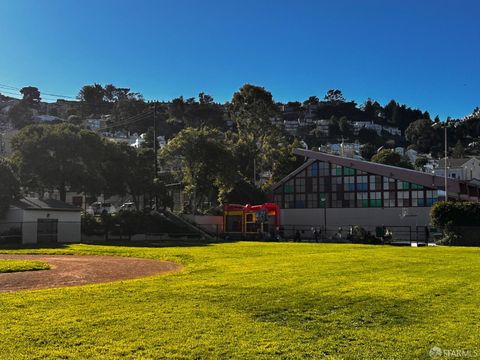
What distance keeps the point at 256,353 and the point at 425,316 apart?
4.11 meters

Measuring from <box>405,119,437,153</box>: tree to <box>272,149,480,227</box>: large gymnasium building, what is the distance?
365ft

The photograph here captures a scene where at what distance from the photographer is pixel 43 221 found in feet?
147

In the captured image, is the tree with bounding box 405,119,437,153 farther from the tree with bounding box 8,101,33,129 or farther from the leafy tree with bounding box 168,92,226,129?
the tree with bounding box 8,101,33,129

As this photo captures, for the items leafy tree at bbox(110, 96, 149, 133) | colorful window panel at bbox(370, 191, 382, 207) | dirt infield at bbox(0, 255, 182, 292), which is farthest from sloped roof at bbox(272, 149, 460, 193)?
leafy tree at bbox(110, 96, 149, 133)

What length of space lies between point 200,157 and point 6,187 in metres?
20.9

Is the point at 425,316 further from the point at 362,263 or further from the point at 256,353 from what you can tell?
the point at 362,263

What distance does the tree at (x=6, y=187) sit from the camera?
→ 144 feet

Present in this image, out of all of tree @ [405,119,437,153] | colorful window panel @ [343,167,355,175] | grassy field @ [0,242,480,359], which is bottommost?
grassy field @ [0,242,480,359]

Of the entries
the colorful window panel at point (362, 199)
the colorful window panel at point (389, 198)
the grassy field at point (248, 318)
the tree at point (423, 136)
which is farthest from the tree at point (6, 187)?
the tree at point (423, 136)

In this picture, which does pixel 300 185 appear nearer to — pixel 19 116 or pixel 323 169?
pixel 323 169

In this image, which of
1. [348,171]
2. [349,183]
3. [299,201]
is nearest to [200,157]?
[299,201]

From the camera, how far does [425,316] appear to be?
9.78 m

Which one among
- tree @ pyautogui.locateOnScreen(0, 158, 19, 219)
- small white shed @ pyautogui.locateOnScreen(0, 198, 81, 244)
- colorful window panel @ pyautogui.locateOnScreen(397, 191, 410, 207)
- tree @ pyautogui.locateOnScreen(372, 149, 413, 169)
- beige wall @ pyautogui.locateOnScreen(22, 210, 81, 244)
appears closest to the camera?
beige wall @ pyautogui.locateOnScreen(22, 210, 81, 244)

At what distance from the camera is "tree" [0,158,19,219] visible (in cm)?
4375
